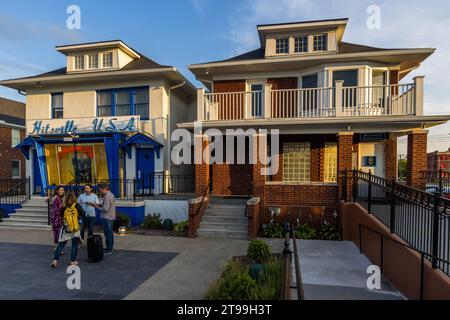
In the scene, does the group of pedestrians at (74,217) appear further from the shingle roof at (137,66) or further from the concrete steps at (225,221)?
the shingle roof at (137,66)

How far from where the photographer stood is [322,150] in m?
12.1

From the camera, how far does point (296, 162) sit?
1231 cm

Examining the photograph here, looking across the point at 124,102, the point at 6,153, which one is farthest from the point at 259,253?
the point at 6,153

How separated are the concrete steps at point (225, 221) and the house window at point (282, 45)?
283 inches

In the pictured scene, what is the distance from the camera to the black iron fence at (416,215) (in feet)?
13.5

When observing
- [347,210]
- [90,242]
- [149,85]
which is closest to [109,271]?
[90,242]

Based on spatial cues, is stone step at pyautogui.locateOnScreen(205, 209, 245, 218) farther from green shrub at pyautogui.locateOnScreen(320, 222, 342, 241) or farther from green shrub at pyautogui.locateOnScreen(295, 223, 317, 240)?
green shrub at pyautogui.locateOnScreen(320, 222, 342, 241)

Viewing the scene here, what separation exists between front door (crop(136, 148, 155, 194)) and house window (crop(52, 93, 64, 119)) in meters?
4.95

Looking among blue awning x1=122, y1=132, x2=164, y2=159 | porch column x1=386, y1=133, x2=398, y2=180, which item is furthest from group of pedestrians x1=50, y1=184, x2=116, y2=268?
porch column x1=386, y1=133, x2=398, y2=180

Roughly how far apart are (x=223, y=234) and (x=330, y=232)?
3.52 meters

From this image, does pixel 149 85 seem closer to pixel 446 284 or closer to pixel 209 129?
pixel 209 129

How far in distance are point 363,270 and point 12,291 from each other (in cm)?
721

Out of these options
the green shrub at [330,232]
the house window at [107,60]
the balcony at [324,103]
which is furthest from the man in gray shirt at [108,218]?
the house window at [107,60]

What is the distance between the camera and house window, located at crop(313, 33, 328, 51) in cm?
1212
